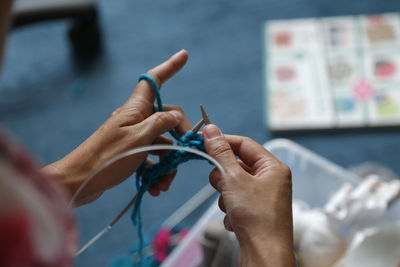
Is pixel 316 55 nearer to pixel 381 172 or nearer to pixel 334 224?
pixel 381 172

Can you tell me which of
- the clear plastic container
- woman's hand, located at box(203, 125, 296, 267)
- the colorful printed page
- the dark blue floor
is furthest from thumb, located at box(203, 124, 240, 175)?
the colorful printed page

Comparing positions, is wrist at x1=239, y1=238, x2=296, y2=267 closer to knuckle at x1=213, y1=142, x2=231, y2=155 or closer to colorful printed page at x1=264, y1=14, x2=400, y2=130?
knuckle at x1=213, y1=142, x2=231, y2=155

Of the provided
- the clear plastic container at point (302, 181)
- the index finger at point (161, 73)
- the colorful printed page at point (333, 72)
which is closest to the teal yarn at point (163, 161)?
the index finger at point (161, 73)

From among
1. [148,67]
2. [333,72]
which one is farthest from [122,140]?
[333,72]

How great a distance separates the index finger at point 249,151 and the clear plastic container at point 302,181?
343mm

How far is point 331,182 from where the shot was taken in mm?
1021

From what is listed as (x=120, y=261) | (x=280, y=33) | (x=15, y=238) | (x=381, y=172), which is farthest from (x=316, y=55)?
(x=15, y=238)

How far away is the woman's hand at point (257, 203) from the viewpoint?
0.55 meters

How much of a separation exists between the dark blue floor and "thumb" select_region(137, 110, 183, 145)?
54 centimetres

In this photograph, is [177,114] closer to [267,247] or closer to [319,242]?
[267,247]

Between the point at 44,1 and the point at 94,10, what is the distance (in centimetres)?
20

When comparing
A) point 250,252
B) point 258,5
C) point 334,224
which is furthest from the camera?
point 258,5

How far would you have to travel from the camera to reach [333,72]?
1608 mm

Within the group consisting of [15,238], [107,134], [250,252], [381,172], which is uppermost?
[15,238]
